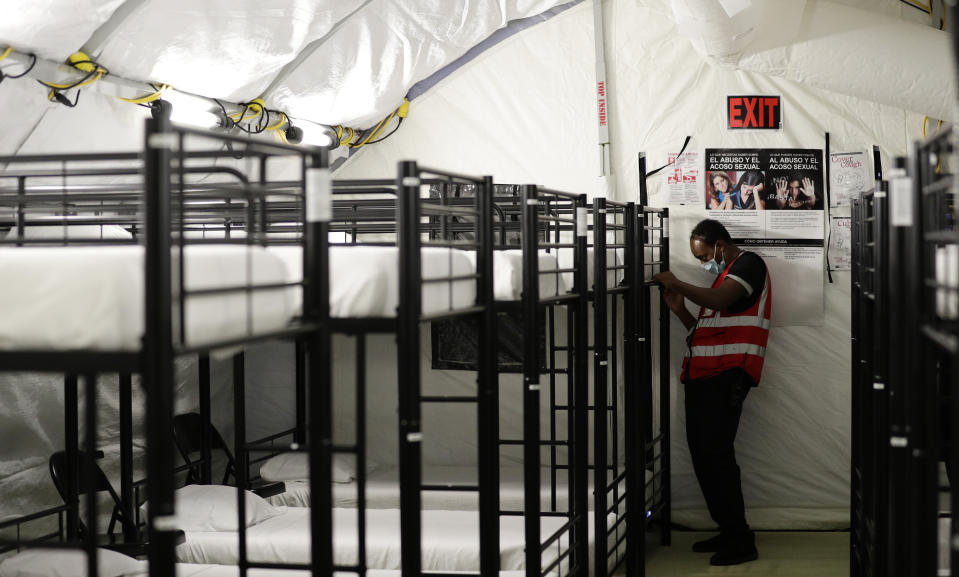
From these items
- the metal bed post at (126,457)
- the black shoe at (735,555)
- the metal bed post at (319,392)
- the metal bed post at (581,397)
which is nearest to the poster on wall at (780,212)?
the black shoe at (735,555)

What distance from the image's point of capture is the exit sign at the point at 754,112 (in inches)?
238

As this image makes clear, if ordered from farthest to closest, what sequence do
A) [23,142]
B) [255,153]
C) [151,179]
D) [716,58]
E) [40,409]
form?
[716,58]
[40,409]
[23,142]
[255,153]
[151,179]

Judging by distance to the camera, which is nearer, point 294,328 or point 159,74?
point 294,328

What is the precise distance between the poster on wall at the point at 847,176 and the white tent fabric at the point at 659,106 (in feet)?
0.21

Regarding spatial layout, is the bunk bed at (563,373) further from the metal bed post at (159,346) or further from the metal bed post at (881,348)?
the metal bed post at (159,346)

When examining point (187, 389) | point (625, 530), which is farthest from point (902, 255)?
point (187, 389)

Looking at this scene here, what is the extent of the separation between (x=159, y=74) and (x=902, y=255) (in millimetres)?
3171

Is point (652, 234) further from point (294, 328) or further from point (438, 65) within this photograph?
point (294, 328)

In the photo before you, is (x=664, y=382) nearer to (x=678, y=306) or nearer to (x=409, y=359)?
(x=678, y=306)

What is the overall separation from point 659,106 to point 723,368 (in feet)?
5.57

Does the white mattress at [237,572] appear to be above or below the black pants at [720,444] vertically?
below

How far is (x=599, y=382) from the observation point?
459 centimetres

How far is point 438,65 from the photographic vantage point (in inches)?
246

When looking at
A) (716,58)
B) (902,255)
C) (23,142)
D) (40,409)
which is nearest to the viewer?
(902,255)
